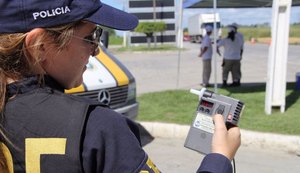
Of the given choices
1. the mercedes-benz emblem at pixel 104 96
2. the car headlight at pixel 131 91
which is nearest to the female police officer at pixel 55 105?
the mercedes-benz emblem at pixel 104 96

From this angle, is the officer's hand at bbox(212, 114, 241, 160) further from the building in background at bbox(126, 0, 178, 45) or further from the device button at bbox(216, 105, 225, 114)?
the building in background at bbox(126, 0, 178, 45)

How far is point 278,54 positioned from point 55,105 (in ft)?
24.2

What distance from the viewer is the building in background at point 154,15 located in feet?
154

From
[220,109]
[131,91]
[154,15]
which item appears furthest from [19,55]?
[154,15]

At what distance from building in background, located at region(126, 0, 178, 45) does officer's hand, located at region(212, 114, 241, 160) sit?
4474 cm

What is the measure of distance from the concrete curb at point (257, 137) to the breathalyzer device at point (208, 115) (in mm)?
4667

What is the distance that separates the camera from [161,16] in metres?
49.2

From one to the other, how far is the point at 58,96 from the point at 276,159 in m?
5.07

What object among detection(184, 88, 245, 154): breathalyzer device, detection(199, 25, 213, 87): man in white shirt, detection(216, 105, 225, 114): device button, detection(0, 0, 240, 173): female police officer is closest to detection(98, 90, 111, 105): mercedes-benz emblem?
detection(184, 88, 245, 154): breathalyzer device

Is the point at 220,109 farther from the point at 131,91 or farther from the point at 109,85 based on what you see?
the point at 131,91

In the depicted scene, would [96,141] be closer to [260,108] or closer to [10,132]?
[10,132]

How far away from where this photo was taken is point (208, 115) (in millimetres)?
1662

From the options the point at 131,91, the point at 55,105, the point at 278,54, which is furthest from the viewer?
the point at 278,54

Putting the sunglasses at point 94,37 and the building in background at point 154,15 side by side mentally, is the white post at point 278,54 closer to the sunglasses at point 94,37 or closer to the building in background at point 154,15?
the sunglasses at point 94,37
